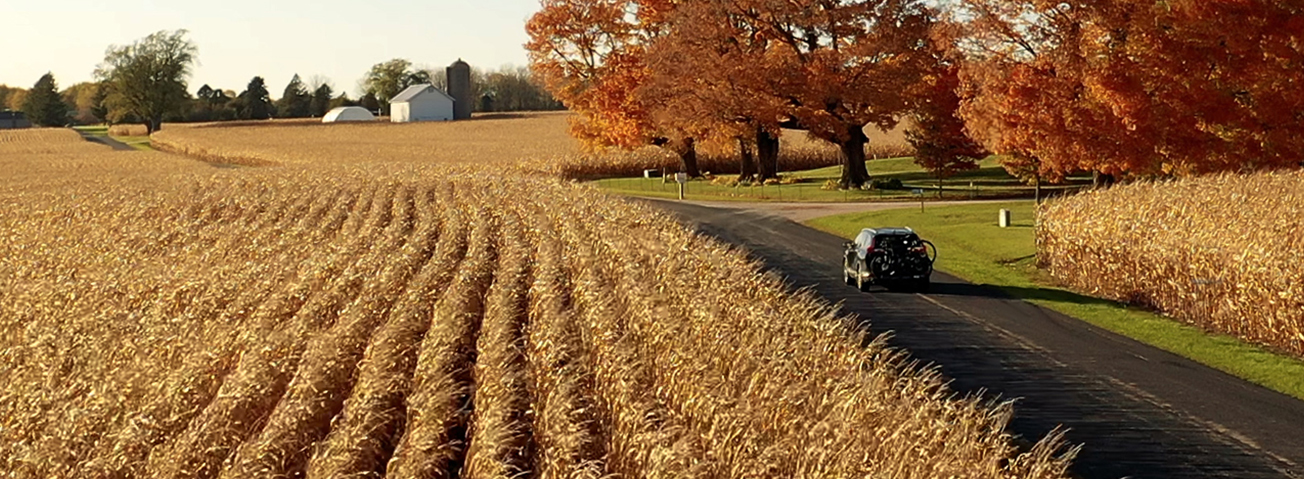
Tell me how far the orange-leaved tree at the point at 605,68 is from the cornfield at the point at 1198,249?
117 feet

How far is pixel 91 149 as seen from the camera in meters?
119

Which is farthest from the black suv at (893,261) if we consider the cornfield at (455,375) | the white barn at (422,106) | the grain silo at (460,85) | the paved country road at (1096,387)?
the grain silo at (460,85)

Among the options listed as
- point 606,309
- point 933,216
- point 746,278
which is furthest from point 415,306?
point 933,216

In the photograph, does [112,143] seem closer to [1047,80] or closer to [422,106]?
[422,106]

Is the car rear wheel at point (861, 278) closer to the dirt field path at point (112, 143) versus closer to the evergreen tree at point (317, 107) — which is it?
the dirt field path at point (112, 143)

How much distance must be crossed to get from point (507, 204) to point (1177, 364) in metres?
24.4

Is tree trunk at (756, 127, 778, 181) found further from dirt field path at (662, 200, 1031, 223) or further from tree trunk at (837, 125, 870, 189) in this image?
dirt field path at (662, 200, 1031, 223)

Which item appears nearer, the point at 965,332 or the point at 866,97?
the point at 965,332

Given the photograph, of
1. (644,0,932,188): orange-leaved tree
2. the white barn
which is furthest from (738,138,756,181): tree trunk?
the white barn

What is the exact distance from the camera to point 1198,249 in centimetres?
2517

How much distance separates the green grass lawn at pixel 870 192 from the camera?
55.4 meters

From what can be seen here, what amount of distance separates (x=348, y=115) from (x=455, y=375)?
164081 mm

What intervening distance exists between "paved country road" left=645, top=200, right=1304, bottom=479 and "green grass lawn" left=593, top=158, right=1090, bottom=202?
2564cm

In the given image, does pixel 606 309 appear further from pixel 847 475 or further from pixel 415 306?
pixel 847 475
